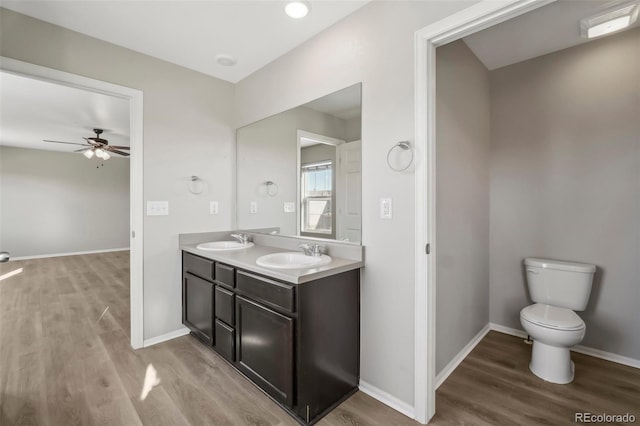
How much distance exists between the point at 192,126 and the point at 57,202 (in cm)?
626

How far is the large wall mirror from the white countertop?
0.20m

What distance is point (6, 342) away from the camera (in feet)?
7.98

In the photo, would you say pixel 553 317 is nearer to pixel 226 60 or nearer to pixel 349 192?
pixel 349 192

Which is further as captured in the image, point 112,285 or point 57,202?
point 57,202

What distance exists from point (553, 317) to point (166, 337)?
3061 mm

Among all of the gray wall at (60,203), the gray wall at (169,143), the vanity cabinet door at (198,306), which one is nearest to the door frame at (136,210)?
the gray wall at (169,143)

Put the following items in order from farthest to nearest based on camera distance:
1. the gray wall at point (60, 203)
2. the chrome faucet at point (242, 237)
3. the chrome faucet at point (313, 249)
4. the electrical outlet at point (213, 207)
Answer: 1. the gray wall at point (60, 203)
2. the electrical outlet at point (213, 207)
3. the chrome faucet at point (242, 237)
4. the chrome faucet at point (313, 249)

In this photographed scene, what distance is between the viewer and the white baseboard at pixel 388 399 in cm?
162

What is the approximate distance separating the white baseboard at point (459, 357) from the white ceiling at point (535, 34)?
7.93 ft

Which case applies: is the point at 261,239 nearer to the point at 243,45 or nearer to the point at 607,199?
the point at 243,45

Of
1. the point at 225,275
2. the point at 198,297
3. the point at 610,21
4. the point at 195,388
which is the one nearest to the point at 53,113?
the point at 198,297

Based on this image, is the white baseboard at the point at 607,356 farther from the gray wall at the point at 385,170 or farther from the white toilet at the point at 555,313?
the gray wall at the point at 385,170

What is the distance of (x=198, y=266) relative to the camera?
2.33 meters

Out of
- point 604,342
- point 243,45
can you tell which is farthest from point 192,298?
point 604,342
